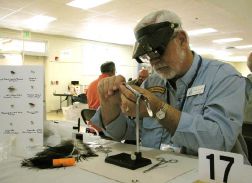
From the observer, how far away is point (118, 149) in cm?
108

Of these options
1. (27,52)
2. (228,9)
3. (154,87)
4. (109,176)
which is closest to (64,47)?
(27,52)

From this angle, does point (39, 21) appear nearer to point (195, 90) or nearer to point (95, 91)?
point (95, 91)

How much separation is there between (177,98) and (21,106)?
693mm

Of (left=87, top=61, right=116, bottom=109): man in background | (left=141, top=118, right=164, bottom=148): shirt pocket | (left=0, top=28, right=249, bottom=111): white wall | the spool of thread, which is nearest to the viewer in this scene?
the spool of thread

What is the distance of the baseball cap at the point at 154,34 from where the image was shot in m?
1.05

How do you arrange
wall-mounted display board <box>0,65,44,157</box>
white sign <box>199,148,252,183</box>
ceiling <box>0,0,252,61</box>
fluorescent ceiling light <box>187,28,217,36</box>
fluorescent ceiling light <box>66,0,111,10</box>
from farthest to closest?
fluorescent ceiling light <box>187,28,217,36</box>, ceiling <box>0,0,252,61</box>, fluorescent ceiling light <box>66,0,111,10</box>, wall-mounted display board <box>0,65,44,157</box>, white sign <box>199,148,252,183</box>

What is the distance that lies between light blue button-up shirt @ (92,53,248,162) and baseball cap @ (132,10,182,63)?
21 cm

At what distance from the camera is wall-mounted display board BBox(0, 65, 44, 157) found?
103 cm

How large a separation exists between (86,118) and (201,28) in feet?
17.4

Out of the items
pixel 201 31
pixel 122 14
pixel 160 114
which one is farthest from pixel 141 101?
pixel 201 31

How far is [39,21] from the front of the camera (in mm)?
6484

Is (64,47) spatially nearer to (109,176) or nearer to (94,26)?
(94,26)

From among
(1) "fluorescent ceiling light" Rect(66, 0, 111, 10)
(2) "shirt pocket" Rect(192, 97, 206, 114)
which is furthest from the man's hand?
(1) "fluorescent ceiling light" Rect(66, 0, 111, 10)

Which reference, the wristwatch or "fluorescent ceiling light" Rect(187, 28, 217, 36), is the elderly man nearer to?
the wristwatch
